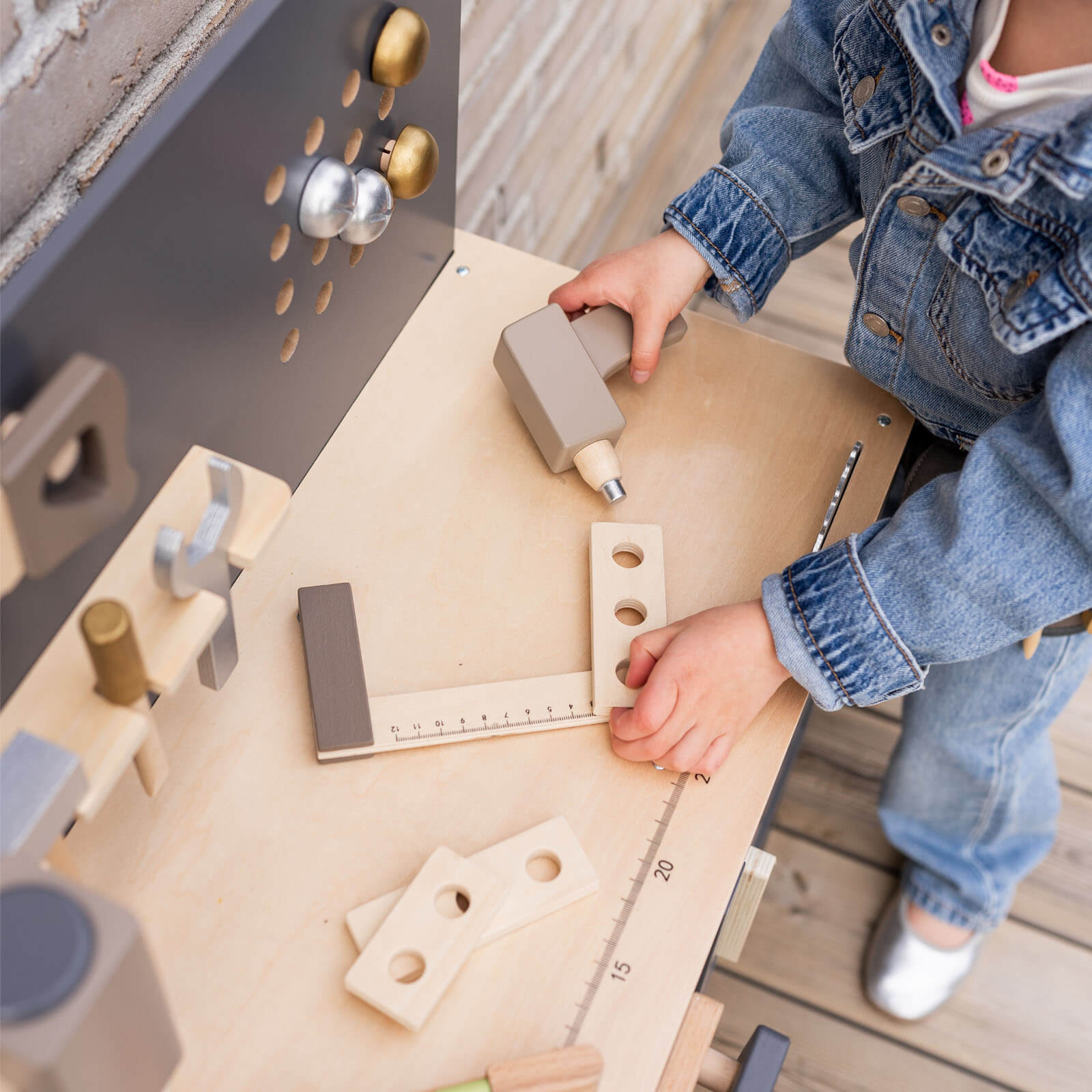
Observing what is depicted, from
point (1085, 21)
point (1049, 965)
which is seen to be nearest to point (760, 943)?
point (1049, 965)

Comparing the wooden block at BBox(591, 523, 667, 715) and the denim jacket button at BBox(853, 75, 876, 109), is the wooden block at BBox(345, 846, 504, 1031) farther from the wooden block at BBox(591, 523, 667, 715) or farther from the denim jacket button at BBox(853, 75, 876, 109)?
the denim jacket button at BBox(853, 75, 876, 109)

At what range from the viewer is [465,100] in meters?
1.03

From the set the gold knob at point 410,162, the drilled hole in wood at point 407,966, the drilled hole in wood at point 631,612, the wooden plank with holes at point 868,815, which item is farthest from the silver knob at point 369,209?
the wooden plank with holes at point 868,815

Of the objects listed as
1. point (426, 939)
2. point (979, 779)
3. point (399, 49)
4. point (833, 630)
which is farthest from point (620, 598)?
point (979, 779)

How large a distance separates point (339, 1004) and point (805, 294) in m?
1.38

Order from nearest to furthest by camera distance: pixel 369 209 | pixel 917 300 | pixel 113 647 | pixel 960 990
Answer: pixel 113 647 < pixel 369 209 < pixel 917 300 < pixel 960 990

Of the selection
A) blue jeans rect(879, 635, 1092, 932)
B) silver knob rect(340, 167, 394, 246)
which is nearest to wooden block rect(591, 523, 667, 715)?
silver knob rect(340, 167, 394, 246)

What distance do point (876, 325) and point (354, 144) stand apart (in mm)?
374

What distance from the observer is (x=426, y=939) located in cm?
51

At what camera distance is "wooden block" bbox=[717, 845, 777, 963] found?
24.0 inches

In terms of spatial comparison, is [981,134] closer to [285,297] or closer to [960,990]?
[285,297]

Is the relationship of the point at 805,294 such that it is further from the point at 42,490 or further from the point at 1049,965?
the point at 42,490

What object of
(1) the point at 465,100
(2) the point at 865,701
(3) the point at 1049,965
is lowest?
(3) the point at 1049,965

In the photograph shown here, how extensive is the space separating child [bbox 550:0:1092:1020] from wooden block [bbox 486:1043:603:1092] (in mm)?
157
